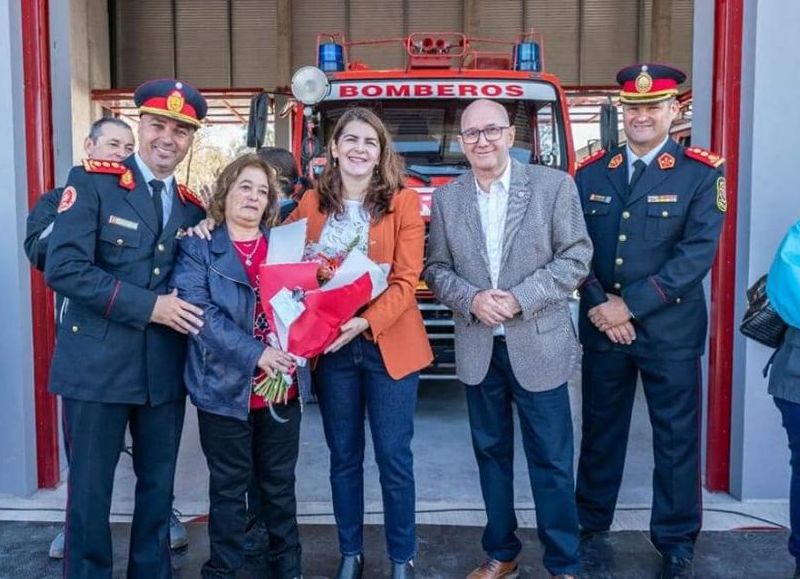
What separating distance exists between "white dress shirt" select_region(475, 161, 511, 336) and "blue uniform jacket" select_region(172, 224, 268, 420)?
822 millimetres

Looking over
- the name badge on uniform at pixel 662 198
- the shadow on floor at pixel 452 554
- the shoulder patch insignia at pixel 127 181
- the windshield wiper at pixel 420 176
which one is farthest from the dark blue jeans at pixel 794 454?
the windshield wiper at pixel 420 176

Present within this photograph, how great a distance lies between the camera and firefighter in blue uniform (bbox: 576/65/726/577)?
9.09 ft

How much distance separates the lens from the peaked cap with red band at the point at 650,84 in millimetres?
2801

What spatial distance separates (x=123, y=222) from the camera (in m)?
2.38

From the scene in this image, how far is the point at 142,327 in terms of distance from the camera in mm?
2342

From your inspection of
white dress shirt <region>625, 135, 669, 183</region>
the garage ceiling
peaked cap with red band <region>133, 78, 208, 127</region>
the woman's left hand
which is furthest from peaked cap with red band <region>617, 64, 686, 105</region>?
the garage ceiling

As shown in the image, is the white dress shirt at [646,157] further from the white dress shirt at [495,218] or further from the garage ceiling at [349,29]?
the garage ceiling at [349,29]

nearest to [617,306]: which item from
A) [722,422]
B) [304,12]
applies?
[722,422]

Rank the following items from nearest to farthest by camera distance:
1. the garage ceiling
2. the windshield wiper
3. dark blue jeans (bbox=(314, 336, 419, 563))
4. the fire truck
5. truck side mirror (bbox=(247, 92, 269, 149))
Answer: dark blue jeans (bbox=(314, 336, 419, 563)) → the windshield wiper → the fire truck → truck side mirror (bbox=(247, 92, 269, 149)) → the garage ceiling

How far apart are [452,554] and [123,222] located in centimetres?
176

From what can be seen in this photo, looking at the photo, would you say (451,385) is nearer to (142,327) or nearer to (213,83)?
(142,327)

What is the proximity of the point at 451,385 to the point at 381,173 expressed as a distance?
3903mm

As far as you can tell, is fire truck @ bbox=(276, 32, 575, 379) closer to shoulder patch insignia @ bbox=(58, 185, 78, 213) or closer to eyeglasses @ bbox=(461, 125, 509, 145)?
eyeglasses @ bbox=(461, 125, 509, 145)

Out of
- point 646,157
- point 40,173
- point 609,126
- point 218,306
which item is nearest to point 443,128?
point 609,126
